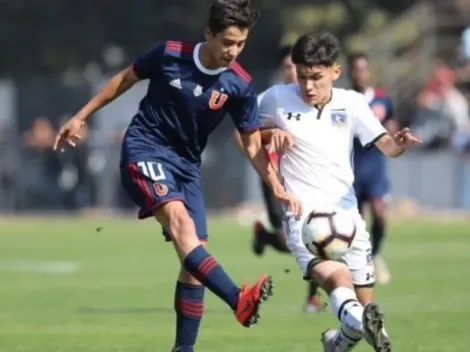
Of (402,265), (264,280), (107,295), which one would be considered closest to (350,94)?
(264,280)

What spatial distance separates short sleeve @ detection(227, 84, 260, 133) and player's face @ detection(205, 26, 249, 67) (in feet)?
1.09

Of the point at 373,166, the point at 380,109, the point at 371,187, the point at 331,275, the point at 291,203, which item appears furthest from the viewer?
the point at 371,187

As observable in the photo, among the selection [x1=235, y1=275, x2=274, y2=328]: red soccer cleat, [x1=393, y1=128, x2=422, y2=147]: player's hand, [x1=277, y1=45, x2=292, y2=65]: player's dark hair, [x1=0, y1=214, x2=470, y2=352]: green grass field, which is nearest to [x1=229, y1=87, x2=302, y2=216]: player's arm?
[x1=393, y1=128, x2=422, y2=147]: player's hand

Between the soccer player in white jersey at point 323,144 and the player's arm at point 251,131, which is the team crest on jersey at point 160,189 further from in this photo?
the soccer player in white jersey at point 323,144

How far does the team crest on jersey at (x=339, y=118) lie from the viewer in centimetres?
994

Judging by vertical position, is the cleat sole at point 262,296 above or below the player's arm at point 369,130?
below

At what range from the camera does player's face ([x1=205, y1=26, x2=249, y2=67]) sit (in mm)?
9641

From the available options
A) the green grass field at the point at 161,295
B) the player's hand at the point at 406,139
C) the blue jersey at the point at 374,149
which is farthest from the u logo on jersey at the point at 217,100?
the blue jersey at the point at 374,149

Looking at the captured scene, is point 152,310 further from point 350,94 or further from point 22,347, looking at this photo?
point 350,94

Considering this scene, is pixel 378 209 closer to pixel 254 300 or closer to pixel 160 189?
pixel 160 189

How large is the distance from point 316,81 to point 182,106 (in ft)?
2.78

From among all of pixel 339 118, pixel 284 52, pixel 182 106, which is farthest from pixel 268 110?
pixel 284 52

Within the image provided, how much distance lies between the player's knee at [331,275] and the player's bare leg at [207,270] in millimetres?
411

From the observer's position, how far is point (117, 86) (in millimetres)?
10117
